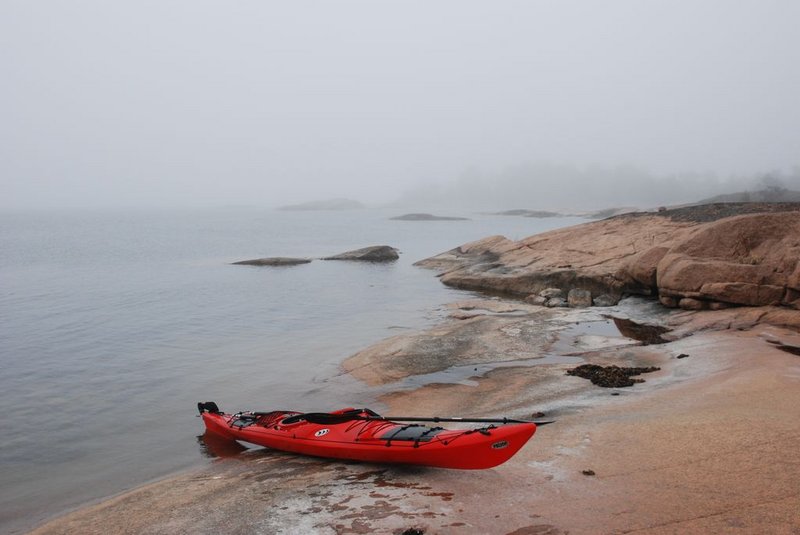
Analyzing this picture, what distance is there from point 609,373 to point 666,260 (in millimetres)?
8210

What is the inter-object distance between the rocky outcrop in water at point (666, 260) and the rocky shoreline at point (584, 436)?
3.4 inches

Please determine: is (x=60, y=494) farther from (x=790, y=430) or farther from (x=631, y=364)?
(x=631, y=364)

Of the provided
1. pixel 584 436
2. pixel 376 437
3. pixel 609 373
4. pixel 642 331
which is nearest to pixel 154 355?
pixel 376 437

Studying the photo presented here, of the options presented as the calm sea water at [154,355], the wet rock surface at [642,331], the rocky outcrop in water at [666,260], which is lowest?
the calm sea water at [154,355]

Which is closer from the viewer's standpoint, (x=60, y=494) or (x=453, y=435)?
(x=453, y=435)

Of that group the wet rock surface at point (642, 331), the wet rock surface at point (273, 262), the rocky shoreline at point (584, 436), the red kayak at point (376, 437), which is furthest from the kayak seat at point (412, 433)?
the wet rock surface at point (273, 262)

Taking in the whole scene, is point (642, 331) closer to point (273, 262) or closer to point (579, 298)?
point (579, 298)

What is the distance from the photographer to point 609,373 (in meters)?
12.3

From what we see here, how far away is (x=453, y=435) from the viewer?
7672mm

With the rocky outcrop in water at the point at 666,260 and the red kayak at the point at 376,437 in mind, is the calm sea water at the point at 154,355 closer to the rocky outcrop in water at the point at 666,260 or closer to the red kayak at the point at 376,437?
the red kayak at the point at 376,437

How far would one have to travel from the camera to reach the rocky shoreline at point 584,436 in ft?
20.9

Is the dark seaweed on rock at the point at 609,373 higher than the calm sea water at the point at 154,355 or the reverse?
higher

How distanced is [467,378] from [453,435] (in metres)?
6.13

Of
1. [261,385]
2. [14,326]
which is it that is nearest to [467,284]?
[261,385]
